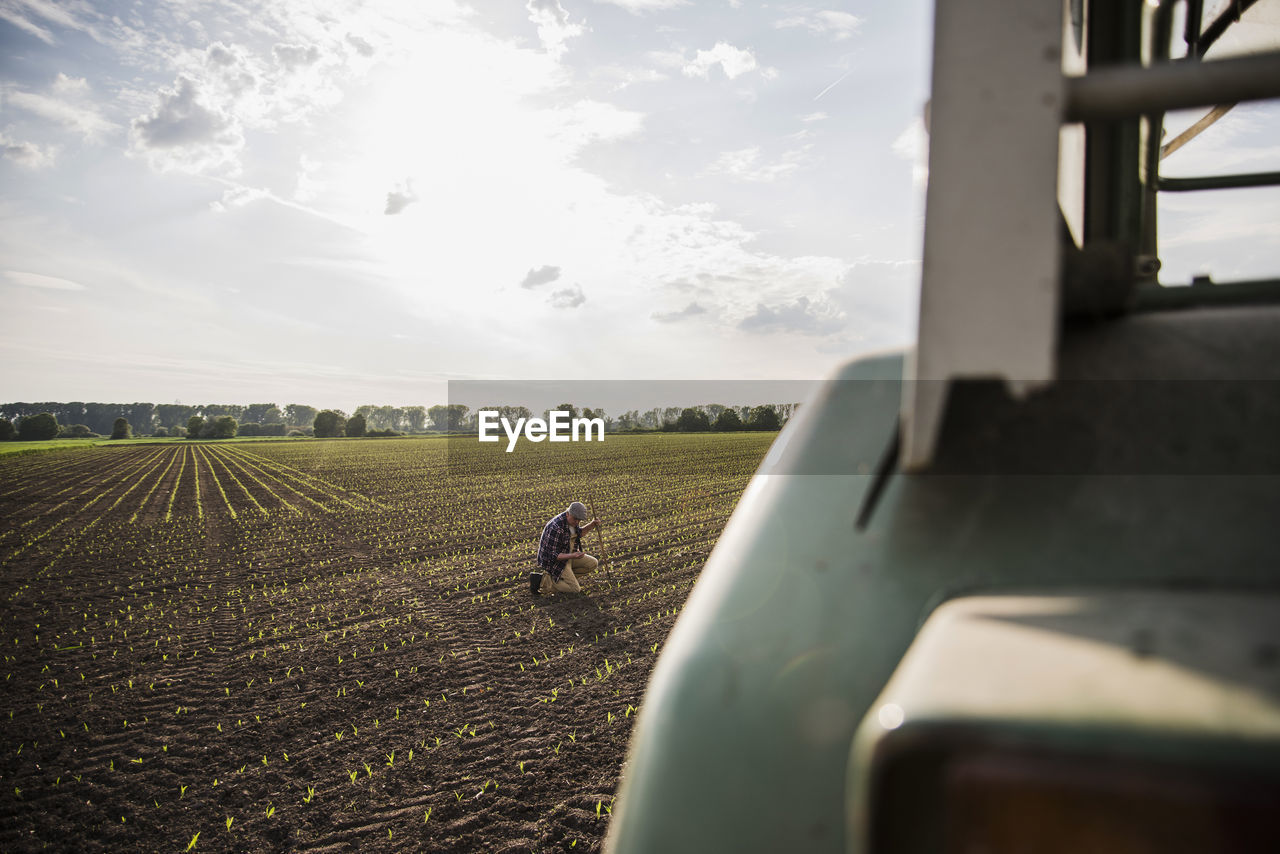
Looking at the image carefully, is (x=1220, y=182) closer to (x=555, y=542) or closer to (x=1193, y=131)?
(x=1193, y=131)

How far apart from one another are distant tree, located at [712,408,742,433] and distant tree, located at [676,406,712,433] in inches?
40.8

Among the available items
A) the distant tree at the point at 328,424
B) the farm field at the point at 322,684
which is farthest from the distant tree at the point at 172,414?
the farm field at the point at 322,684

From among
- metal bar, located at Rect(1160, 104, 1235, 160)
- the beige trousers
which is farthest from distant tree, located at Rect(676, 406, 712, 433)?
metal bar, located at Rect(1160, 104, 1235, 160)

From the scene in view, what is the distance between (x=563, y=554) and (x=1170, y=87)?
798cm

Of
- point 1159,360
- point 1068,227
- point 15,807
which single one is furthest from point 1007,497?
point 15,807

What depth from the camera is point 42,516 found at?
16.8 meters

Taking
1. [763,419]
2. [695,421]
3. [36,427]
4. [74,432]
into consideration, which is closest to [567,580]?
[763,419]

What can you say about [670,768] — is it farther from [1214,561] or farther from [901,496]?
[1214,561]

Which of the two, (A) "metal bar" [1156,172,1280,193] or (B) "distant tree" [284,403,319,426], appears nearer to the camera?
(A) "metal bar" [1156,172,1280,193]

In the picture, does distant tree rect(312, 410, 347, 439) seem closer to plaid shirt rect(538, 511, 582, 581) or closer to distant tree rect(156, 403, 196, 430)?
distant tree rect(156, 403, 196, 430)

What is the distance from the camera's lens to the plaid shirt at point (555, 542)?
26.9ft

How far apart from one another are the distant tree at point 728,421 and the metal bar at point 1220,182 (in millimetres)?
67336

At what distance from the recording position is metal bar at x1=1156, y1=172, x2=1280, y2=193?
2029mm

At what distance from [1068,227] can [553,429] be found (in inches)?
2520
